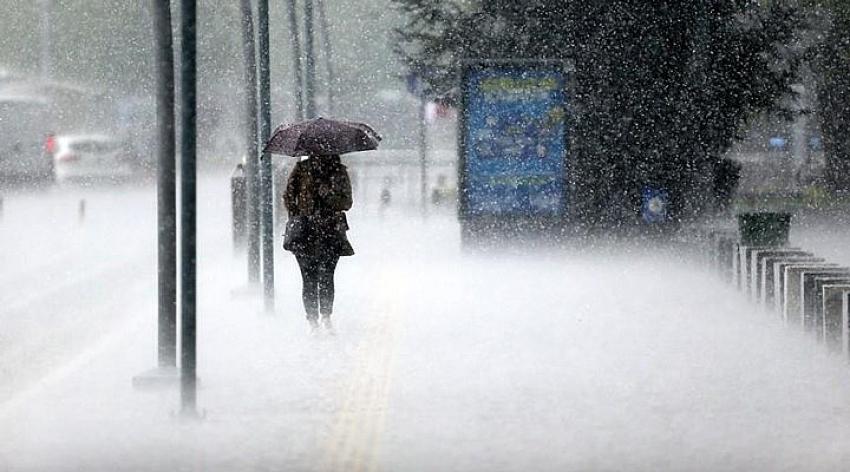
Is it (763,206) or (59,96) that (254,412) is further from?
(59,96)

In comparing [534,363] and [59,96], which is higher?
[59,96]

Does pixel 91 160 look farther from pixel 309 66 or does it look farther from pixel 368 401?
pixel 368 401

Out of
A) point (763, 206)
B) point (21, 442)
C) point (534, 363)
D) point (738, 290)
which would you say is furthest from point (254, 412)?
point (763, 206)

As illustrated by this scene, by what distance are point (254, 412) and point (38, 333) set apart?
19.3 ft

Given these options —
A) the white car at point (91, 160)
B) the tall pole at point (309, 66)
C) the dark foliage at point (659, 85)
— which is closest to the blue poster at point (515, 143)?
the dark foliage at point (659, 85)

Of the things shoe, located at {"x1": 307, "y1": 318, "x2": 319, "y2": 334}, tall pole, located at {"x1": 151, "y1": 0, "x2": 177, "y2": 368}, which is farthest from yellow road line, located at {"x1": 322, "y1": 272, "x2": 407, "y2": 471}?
tall pole, located at {"x1": 151, "y1": 0, "x2": 177, "y2": 368}

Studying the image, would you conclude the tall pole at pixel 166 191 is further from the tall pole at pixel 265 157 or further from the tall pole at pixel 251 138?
the tall pole at pixel 251 138

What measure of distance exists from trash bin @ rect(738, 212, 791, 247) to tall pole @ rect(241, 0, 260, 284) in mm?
5075

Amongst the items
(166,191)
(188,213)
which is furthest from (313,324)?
(188,213)

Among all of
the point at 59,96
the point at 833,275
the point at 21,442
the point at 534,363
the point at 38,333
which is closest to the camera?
the point at 21,442

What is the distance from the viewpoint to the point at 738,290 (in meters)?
19.2

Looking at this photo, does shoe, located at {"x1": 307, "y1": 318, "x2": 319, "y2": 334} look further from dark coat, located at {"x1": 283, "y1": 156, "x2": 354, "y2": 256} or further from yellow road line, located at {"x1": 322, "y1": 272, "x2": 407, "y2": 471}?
dark coat, located at {"x1": 283, "y1": 156, "x2": 354, "y2": 256}

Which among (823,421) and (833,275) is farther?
(833,275)

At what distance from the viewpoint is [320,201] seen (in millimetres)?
15008
